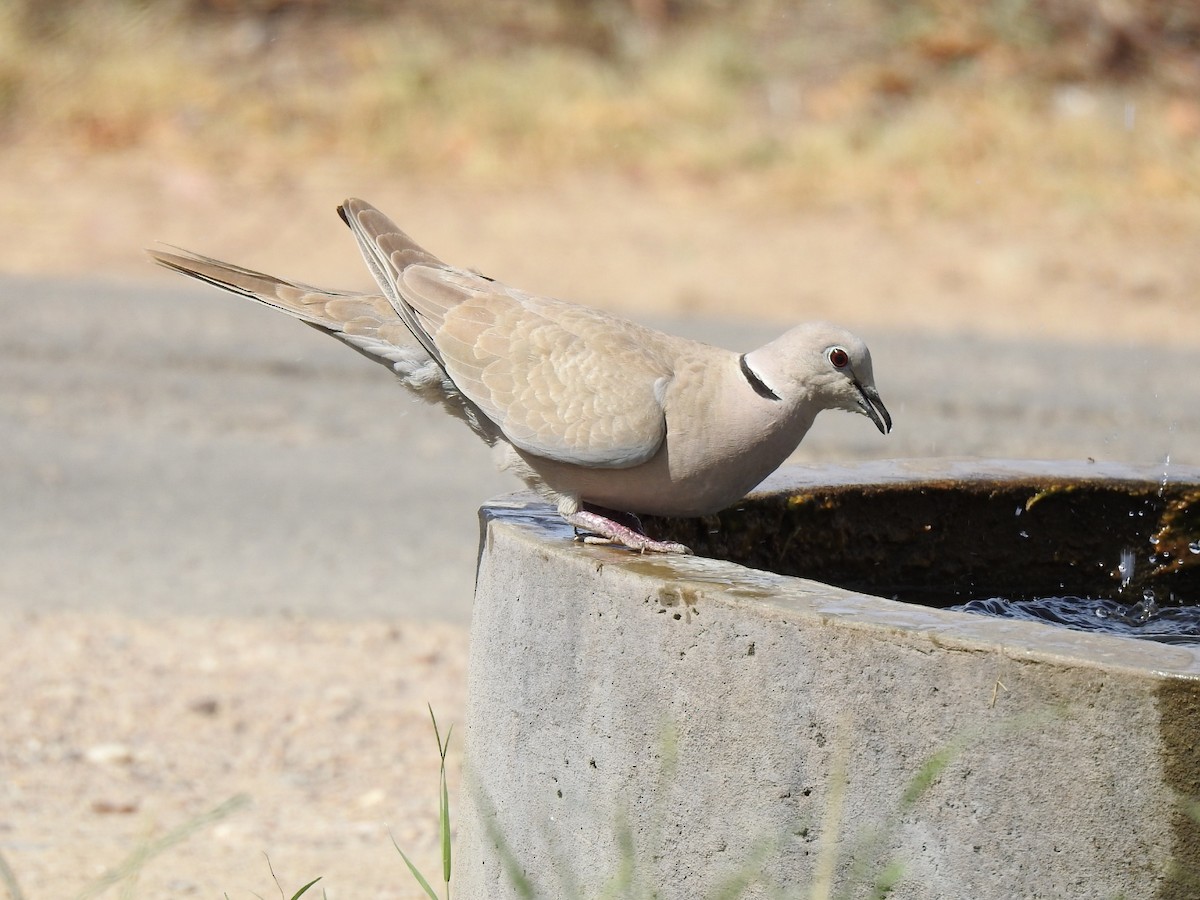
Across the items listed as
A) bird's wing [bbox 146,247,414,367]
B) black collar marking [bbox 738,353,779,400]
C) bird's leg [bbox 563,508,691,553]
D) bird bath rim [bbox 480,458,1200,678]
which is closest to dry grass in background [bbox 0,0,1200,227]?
bird's wing [bbox 146,247,414,367]

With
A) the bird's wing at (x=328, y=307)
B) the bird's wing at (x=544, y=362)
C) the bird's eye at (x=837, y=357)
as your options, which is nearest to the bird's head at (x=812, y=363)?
the bird's eye at (x=837, y=357)

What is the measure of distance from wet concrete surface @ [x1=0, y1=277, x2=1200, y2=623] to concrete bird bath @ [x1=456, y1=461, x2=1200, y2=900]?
10.6ft

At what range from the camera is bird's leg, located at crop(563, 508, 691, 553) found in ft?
9.29

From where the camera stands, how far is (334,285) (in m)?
10.7

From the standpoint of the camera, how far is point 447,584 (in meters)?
6.35

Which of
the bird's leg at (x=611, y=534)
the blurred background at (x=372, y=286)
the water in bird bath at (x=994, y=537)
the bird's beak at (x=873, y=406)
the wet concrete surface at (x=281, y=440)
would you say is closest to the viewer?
the bird's leg at (x=611, y=534)

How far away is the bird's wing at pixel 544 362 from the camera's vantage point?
10.2 feet

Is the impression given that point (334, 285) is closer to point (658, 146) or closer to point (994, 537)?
point (658, 146)

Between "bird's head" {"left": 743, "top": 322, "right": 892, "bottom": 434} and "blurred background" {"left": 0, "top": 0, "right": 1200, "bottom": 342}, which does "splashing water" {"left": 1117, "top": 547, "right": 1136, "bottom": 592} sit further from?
"blurred background" {"left": 0, "top": 0, "right": 1200, "bottom": 342}

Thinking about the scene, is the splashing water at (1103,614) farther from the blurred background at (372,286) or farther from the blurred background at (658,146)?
the blurred background at (658,146)

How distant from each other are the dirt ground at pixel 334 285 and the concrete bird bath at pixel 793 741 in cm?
97

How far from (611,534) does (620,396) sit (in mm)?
291

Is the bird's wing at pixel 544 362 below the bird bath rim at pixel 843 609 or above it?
above

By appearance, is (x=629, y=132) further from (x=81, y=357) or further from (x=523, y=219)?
(x=81, y=357)
